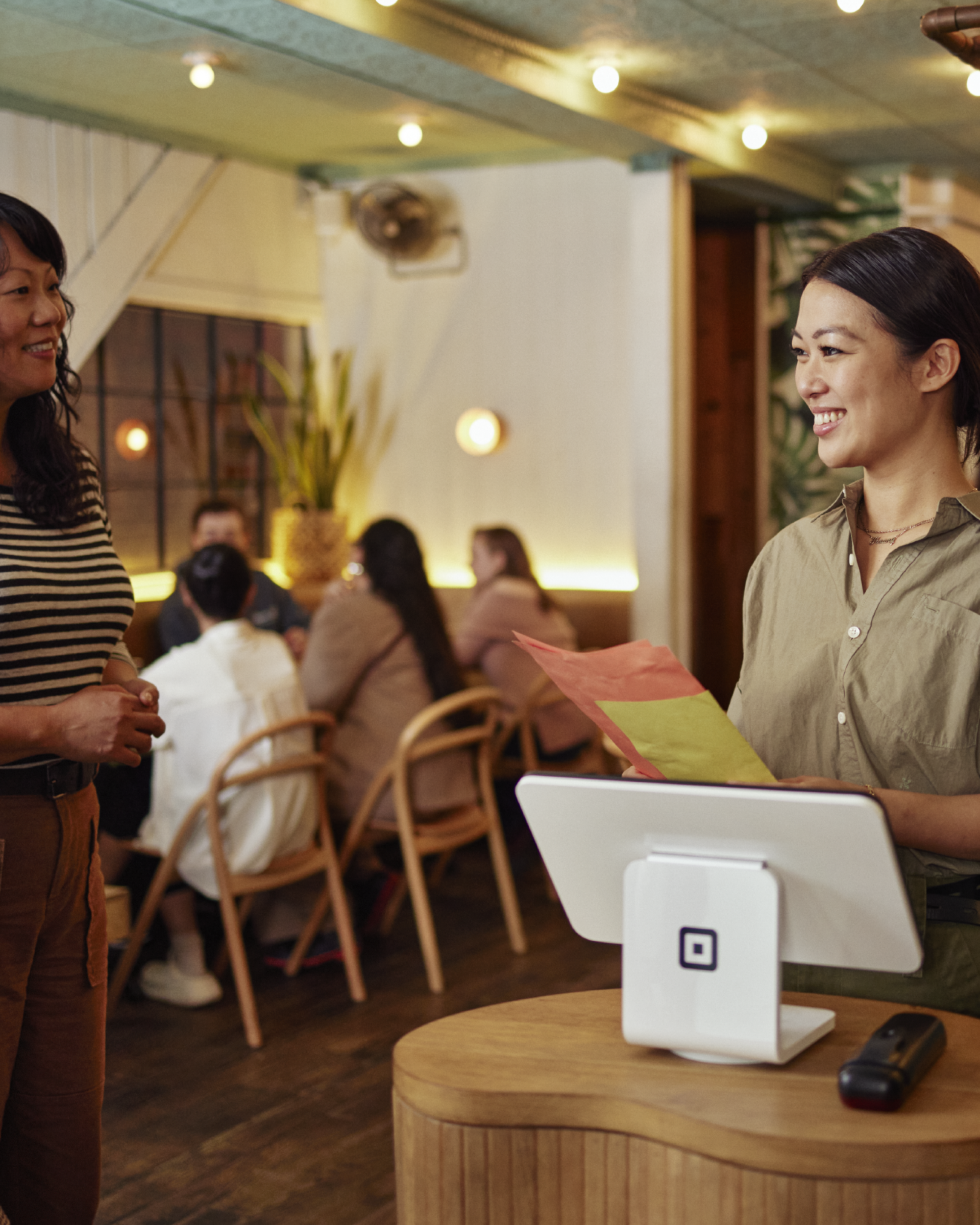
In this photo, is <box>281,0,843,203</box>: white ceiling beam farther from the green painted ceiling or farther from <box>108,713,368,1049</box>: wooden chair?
<box>108,713,368,1049</box>: wooden chair

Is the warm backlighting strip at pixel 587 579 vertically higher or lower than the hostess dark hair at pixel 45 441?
lower

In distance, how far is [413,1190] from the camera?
1.32m

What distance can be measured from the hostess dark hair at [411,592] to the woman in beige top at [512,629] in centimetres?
72

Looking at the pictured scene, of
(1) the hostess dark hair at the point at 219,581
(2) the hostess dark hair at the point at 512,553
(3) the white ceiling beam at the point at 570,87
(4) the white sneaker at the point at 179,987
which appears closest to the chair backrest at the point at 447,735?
(1) the hostess dark hair at the point at 219,581

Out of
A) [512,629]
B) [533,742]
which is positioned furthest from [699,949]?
[512,629]

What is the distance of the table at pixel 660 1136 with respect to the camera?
1143mm

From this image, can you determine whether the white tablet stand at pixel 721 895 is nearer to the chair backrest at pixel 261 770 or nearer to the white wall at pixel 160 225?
the chair backrest at pixel 261 770

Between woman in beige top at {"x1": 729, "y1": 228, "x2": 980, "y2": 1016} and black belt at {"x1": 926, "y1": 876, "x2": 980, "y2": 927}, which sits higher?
woman in beige top at {"x1": 729, "y1": 228, "x2": 980, "y2": 1016}

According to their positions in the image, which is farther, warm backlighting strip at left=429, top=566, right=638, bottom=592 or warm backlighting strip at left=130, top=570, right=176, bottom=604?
warm backlighting strip at left=429, top=566, right=638, bottom=592

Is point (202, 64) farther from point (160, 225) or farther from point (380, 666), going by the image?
point (380, 666)

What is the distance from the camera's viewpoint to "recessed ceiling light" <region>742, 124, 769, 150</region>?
5.45m

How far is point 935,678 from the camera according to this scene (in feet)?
4.74

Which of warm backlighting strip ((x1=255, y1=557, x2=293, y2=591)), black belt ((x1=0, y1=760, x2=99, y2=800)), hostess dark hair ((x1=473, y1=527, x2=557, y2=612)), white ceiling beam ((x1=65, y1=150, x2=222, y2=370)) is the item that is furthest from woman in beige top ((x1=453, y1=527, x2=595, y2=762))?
black belt ((x1=0, y1=760, x2=99, y2=800))

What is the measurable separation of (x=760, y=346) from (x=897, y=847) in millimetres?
5717
